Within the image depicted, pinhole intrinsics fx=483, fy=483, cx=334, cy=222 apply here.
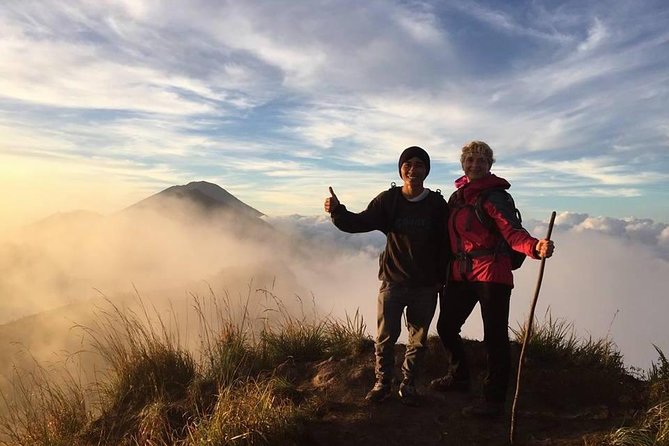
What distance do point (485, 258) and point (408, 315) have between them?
96cm

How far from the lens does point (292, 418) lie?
4.24m

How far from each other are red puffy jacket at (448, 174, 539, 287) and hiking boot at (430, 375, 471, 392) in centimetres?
129

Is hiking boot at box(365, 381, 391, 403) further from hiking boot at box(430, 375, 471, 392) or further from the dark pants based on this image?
the dark pants

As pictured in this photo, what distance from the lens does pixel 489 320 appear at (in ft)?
13.7

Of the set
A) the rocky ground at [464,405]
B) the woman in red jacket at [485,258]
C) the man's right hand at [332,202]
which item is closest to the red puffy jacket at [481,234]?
the woman in red jacket at [485,258]

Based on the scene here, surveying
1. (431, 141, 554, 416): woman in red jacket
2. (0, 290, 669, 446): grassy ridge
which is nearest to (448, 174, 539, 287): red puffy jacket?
(431, 141, 554, 416): woman in red jacket

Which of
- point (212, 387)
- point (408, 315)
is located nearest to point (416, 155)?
point (408, 315)

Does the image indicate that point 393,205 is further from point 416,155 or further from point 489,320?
point 489,320

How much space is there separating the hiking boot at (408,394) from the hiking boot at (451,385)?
418 millimetres

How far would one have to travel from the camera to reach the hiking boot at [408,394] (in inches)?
184

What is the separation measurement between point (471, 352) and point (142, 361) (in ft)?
12.8

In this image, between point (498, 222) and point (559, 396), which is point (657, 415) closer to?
point (559, 396)

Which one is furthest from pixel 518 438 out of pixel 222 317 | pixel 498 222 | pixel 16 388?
pixel 16 388

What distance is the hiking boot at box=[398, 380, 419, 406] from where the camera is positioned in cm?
467
